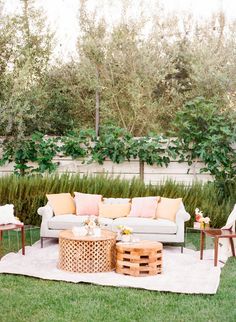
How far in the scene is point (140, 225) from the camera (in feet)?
28.8

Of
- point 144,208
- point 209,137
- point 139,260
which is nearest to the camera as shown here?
point 139,260

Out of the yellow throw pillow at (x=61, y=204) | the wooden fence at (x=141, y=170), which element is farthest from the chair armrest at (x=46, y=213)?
the wooden fence at (x=141, y=170)

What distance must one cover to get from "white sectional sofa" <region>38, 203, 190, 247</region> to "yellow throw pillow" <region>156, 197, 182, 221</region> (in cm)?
10

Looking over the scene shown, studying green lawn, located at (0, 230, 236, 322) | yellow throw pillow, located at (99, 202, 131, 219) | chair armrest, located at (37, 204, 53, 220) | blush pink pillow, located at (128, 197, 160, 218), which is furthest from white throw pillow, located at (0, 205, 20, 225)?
blush pink pillow, located at (128, 197, 160, 218)

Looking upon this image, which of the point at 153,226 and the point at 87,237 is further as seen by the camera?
the point at 153,226

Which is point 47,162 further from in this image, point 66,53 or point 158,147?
point 66,53

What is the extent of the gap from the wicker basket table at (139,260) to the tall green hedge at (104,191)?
360cm

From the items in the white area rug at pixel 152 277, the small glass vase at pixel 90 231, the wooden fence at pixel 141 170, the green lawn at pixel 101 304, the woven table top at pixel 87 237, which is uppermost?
the wooden fence at pixel 141 170

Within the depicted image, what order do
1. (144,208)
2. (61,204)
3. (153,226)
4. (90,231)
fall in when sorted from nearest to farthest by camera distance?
(90,231) < (153,226) < (144,208) < (61,204)

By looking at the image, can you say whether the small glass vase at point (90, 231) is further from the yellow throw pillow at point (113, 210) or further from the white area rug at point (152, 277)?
the yellow throw pillow at point (113, 210)

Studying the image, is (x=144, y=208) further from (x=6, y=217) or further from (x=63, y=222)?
(x=6, y=217)

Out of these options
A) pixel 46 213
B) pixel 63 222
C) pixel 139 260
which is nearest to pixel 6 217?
pixel 46 213

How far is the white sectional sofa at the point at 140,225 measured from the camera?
28.6 ft

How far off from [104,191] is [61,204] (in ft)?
5.00
